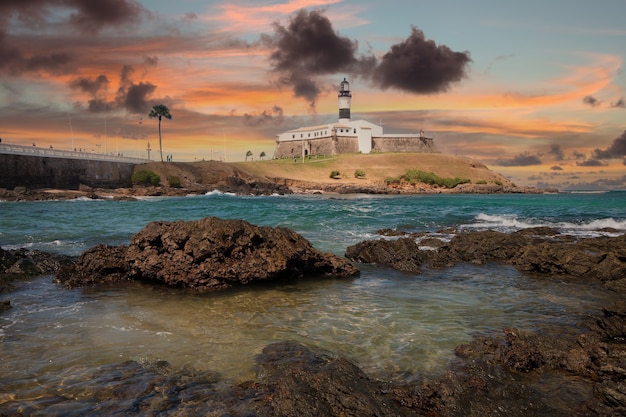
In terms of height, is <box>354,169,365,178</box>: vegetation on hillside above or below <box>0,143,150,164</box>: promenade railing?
below

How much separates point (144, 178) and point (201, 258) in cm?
8002

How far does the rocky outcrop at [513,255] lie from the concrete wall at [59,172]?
61383 millimetres

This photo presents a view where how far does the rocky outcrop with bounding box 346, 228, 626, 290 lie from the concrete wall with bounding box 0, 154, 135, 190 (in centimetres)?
6138

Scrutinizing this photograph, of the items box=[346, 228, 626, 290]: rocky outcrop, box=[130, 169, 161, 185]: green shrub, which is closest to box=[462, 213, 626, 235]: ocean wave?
box=[346, 228, 626, 290]: rocky outcrop

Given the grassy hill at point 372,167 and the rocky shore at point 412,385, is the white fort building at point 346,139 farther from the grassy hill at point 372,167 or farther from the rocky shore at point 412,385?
the rocky shore at point 412,385

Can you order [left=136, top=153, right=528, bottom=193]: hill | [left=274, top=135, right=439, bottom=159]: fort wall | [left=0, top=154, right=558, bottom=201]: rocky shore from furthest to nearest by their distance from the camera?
[left=274, top=135, right=439, bottom=159]: fort wall
[left=136, top=153, right=528, bottom=193]: hill
[left=0, top=154, right=558, bottom=201]: rocky shore

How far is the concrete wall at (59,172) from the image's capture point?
196ft

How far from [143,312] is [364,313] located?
4.36 meters

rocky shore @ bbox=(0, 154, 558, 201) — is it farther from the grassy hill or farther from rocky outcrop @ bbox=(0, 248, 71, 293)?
rocky outcrop @ bbox=(0, 248, 71, 293)

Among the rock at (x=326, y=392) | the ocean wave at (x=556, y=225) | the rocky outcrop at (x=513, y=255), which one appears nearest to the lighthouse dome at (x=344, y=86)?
the ocean wave at (x=556, y=225)

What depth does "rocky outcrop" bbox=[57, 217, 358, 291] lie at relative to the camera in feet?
34.8

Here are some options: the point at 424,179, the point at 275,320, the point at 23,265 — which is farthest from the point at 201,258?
the point at 424,179

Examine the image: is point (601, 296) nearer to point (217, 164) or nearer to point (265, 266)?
point (265, 266)

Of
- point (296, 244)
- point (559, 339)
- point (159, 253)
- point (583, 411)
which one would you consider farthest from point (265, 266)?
point (583, 411)
